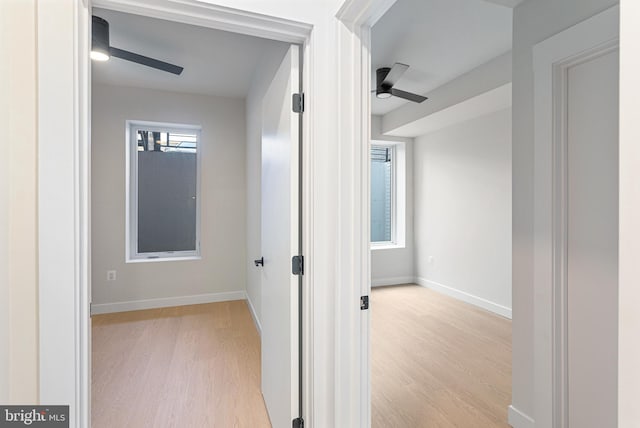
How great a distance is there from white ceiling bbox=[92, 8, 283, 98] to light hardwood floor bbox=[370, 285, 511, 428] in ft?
7.70

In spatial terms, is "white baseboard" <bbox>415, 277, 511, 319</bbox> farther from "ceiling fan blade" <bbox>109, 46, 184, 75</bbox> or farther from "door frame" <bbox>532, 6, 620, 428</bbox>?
"ceiling fan blade" <bbox>109, 46, 184, 75</bbox>

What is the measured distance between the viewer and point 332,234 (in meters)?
1.30

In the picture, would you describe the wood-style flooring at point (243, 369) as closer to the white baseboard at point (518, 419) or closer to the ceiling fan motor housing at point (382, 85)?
the white baseboard at point (518, 419)

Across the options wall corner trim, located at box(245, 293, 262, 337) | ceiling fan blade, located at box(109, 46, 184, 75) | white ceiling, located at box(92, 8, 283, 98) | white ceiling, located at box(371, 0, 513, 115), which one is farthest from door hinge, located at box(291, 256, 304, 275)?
ceiling fan blade, located at box(109, 46, 184, 75)

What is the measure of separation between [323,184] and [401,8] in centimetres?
151

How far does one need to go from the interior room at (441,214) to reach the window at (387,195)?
2 centimetres

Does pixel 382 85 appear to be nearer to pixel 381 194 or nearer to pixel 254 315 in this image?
pixel 381 194

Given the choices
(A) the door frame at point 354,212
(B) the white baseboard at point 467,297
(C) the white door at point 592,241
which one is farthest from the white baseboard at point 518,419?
(B) the white baseboard at point 467,297

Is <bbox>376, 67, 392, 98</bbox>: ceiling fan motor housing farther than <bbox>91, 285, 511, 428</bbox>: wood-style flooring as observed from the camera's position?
Yes

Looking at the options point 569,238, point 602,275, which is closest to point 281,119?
point 569,238

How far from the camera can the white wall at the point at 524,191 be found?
162 centimetres

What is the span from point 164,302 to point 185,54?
2674 mm

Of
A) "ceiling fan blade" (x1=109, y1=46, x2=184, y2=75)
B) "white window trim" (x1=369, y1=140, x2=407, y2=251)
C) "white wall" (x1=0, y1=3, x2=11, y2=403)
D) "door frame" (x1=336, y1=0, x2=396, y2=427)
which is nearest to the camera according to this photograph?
"white wall" (x1=0, y1=3, x2=11, y2=403)

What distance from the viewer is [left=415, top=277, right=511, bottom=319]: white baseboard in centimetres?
343
